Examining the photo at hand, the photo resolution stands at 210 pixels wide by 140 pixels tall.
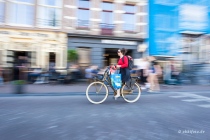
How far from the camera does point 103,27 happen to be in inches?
545

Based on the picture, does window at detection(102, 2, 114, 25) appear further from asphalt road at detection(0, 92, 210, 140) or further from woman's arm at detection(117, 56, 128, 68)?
asphalt road at detection(0, 92, 210, 140)

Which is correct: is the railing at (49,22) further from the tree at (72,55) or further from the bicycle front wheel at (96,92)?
the bicycle front wheel at (96,92)

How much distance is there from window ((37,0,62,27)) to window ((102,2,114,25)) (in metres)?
3.41

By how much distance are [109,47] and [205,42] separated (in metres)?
8.63

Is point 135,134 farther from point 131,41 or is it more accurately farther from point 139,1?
point 139,1

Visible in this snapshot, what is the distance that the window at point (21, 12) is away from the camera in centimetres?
1238

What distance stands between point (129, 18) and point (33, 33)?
7.59 metres

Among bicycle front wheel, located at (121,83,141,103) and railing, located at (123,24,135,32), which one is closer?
bicycle front wheel, located at (121,83,141,103)

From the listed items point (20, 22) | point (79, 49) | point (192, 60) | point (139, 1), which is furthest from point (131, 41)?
point (20, 22)

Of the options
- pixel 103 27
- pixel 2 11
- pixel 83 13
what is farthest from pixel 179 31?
pixel 2 11

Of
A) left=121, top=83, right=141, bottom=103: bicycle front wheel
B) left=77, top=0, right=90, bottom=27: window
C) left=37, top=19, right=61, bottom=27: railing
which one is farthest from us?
left=77, top=0, right=90, bottom=27: window

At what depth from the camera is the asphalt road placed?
316cm

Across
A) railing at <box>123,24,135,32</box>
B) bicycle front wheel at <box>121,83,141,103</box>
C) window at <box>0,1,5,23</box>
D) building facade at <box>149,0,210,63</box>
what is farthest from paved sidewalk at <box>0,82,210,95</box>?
railing at <box>123,24,135,32</box>

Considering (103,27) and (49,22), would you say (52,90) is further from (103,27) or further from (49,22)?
(103,27)
